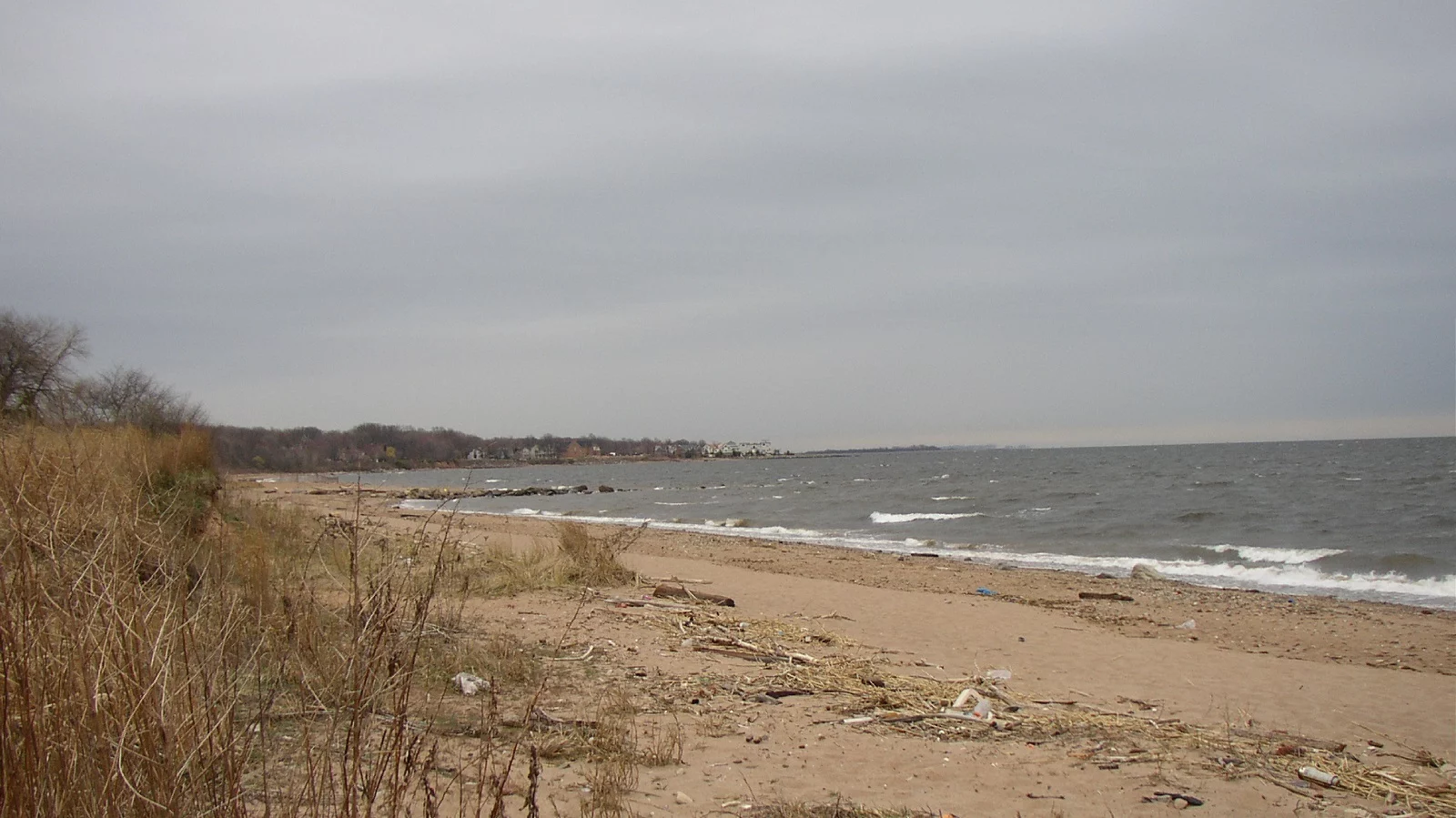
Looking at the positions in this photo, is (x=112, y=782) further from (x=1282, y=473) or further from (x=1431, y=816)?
(x=1282, y=473)

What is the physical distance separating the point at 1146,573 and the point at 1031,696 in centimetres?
1161

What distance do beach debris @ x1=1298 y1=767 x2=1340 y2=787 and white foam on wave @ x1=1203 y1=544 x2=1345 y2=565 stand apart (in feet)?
51.3

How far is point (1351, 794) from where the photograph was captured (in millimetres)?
Answer: 4426

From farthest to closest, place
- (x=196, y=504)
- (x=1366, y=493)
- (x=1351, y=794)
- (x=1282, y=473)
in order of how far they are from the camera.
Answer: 1. (x=1282, y=473)
2. (x=1366, y=493)
3. (x=196, y=504)
4. (x=1351, y=794)

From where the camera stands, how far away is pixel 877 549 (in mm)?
22438

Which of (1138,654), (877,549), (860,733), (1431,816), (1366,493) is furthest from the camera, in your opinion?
(1366,493)

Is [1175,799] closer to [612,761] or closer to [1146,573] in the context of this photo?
[612,761]

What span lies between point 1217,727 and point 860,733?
8.36 feet

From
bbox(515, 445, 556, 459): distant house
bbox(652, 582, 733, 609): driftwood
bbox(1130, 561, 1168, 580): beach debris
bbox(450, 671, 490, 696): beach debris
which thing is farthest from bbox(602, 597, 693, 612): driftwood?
bbox(515, 445, 556, 459): distant house

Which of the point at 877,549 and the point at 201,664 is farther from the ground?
the point at 201,664

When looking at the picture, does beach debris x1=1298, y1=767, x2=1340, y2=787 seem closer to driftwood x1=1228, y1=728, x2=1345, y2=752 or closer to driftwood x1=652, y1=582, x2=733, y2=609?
driftwood x1=1228, y1=728, x2=1345, y2=752

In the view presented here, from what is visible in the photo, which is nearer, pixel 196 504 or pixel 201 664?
pixel 201 664

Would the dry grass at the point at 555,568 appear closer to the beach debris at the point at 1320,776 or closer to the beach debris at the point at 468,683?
the beach debris at the point at 468,683

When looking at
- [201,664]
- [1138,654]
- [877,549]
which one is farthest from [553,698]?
[877,549]
